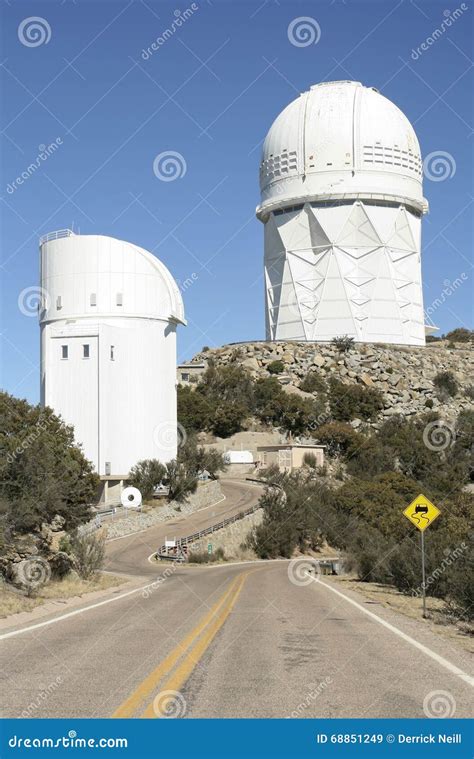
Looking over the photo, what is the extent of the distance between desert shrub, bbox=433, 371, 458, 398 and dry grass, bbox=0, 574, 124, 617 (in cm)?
6825

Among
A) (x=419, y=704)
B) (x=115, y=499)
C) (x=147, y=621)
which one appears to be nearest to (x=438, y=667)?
(x=419, y=704)

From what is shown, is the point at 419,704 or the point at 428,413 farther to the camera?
the point at 428,413

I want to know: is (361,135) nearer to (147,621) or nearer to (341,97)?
(341,97)

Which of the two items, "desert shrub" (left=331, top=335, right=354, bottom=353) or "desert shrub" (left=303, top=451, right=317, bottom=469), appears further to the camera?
"desert shrub" (left=331, top=335, right=354, bottom=353)

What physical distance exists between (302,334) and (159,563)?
59.6 meters

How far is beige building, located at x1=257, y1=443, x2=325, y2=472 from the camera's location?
70.8 m

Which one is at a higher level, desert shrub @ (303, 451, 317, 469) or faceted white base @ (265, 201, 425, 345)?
faceted white base @ (265, 201, 425, 345)

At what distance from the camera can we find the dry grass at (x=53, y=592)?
17383mm

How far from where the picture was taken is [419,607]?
20094 millimetres

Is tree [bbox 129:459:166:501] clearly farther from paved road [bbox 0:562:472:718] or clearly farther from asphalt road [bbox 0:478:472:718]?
paved road [bbox 0:562:472:718]

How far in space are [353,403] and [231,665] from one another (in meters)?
75.5

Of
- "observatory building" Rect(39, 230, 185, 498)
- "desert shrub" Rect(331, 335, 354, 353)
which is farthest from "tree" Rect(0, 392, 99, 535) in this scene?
"desert shrub" Rect(331, 335, 354, 353)

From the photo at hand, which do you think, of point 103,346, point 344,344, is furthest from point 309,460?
point 344,344

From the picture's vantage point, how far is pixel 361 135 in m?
90.2
